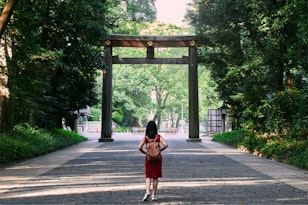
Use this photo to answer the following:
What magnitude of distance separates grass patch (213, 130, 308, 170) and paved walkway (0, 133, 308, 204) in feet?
1.59

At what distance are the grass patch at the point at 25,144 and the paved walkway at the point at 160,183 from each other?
2.39 feet

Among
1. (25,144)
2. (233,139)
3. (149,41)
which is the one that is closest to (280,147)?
(25,144)

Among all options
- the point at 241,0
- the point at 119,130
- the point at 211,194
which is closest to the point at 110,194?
the point at 211,194

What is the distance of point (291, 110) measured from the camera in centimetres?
1692

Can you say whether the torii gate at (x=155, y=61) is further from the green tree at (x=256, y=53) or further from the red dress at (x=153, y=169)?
the red dress at (x=153, y=169)

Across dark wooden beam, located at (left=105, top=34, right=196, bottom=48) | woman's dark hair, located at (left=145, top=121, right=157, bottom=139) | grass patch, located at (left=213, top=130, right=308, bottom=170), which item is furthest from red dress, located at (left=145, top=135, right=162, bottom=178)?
dark wooden beam, located at (left=105, top=34, right=196, bottom=48)

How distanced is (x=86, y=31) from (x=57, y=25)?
1474 mm

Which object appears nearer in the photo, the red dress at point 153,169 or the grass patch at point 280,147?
the red dress at point 153,169

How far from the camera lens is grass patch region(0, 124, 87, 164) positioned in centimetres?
1505

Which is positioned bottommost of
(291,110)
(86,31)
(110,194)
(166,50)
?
(110,194)

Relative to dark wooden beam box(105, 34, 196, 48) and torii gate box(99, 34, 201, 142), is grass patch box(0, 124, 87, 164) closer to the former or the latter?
torii gate box(99, 34, 201, 142)

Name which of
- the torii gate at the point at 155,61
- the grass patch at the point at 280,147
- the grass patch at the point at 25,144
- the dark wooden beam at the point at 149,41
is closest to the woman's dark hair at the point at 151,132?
the grass patch at the point at 280,147

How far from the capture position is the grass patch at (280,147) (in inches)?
549

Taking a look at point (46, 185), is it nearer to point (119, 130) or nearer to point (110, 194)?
point (110, 194)
